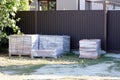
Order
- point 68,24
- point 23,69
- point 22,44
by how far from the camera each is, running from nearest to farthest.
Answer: point 23,69 → point 22,44 → point 68,24

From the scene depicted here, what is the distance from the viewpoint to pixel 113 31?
1988cm

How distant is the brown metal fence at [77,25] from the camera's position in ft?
65.0

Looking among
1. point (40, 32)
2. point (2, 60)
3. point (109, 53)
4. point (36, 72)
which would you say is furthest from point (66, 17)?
point (36, 72)

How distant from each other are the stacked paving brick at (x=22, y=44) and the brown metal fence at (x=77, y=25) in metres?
2.18

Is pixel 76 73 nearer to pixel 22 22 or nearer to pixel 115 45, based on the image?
pixel 115 45

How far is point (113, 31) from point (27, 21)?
4.74m

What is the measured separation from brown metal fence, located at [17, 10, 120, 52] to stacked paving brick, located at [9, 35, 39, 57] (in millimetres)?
2183

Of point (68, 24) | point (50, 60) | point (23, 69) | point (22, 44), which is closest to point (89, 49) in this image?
point (50, 60)

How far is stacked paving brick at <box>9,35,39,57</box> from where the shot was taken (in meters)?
18.3

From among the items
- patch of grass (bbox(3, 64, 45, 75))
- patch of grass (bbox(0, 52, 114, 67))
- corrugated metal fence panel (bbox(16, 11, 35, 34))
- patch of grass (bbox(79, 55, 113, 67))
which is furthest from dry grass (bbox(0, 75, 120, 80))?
corrugated metal fence panel (bbox(16, 11, 35, 34))

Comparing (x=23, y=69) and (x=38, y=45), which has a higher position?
(x=38, y=45)

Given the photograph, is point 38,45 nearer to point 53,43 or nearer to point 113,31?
point 53,43

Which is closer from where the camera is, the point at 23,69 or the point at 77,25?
the point at 23,69

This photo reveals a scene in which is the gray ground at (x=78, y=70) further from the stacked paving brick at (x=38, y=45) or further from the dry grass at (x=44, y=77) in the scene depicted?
the stacked paving brick at (x=38, y=45)
